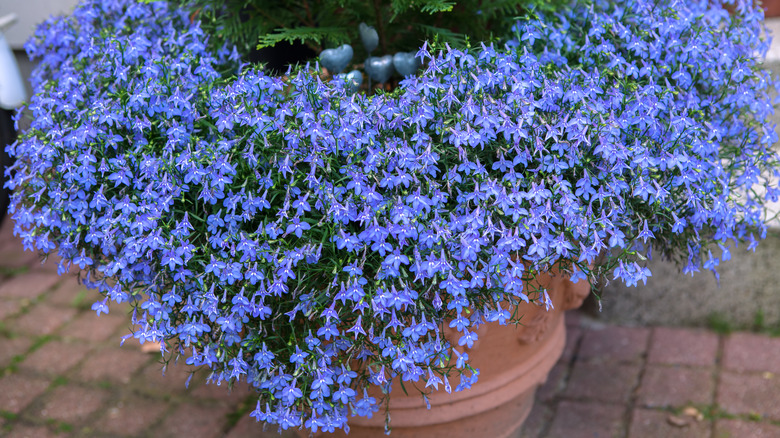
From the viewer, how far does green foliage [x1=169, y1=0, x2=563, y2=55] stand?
2172 millimetres

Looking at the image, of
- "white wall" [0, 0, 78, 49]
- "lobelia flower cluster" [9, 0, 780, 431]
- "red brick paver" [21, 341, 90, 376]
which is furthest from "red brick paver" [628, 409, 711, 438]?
"white wall" [0, 0, 78, 49]

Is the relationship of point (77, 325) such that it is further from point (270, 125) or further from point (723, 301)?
point (723, 301)

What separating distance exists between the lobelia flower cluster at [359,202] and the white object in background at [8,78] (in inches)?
60.3

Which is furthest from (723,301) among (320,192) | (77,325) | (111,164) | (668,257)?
(77,325)

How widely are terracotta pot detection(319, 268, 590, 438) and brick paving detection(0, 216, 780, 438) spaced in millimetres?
476

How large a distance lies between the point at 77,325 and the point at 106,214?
6.27 ft

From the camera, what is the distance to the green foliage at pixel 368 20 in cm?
217

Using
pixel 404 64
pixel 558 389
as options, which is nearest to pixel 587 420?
pixel 558 389

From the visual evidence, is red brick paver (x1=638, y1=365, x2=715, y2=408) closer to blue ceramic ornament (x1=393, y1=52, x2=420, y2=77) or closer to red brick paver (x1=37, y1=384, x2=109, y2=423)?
blue ceramic ornament (x1=393, y1=52, x2=420, y2=77)

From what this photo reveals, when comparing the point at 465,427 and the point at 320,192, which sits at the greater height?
the point at 320,192

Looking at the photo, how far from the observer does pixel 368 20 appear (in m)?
2.28

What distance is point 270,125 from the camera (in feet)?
5.28

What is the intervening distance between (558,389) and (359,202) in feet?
5.06

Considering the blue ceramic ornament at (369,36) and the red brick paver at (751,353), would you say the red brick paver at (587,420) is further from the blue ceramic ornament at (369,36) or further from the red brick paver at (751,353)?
the blue ceramic ornament at (369,36)
